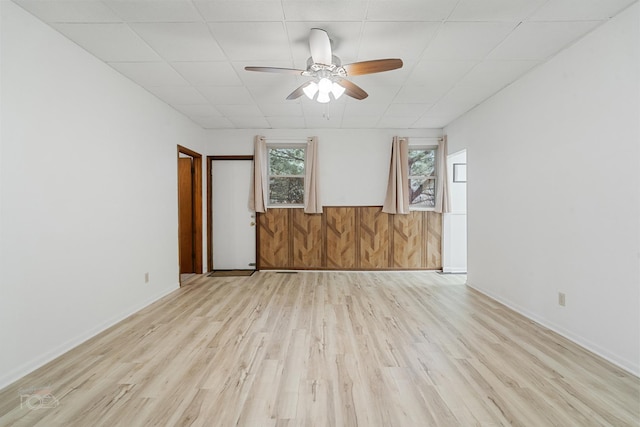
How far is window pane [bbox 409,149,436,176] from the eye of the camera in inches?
211

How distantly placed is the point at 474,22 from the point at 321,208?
3.49 m

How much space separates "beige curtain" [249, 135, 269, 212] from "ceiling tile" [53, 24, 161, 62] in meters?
2.47

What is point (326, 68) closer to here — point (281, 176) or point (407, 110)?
point (407, 110)

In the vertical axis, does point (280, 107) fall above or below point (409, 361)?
above

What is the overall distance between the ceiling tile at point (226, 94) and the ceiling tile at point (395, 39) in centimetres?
157

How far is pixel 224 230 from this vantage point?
5.26 meters

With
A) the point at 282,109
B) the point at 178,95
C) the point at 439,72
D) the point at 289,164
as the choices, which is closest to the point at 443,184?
the point at 439,72

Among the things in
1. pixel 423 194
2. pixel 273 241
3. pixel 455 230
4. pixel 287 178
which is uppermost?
pixel 287 178

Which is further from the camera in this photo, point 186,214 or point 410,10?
point 186,214

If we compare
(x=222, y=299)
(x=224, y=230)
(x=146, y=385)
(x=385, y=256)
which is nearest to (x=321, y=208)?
(x=385, y=256)

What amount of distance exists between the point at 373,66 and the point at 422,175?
3.42m

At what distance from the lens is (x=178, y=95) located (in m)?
3.60

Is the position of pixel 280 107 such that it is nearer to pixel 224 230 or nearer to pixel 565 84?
pixel 224 230

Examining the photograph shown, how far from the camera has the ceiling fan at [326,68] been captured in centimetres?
222
